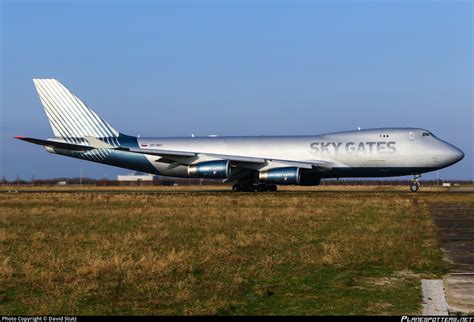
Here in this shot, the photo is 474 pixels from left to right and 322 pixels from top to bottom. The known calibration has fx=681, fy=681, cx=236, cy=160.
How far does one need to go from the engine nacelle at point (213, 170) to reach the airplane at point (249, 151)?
2.5 inches

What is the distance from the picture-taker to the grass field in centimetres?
920

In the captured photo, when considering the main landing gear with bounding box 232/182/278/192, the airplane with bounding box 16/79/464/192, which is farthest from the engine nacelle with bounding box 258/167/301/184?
the main landing gear with bounding box 232/182/278/192

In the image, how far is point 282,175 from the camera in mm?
41562

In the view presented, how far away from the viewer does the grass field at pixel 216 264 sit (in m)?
9.20

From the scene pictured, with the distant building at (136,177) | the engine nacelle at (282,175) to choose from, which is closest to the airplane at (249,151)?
the engine nacelle at (282,175)

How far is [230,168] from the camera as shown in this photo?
4384cm

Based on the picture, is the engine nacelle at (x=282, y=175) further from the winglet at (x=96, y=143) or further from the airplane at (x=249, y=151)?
the winglet at (x=96, y=143)

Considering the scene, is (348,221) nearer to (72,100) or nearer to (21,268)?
(21,268)

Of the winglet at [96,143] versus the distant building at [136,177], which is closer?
the winglet at [96,143]

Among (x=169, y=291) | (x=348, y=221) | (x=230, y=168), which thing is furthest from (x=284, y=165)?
(x=169, y=291)

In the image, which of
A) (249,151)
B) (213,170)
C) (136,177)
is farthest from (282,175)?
(136,177)

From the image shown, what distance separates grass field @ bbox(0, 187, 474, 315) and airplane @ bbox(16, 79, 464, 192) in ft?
62.6

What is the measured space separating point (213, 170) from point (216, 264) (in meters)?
30.2

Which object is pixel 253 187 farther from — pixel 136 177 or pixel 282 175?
pixel 136 177
